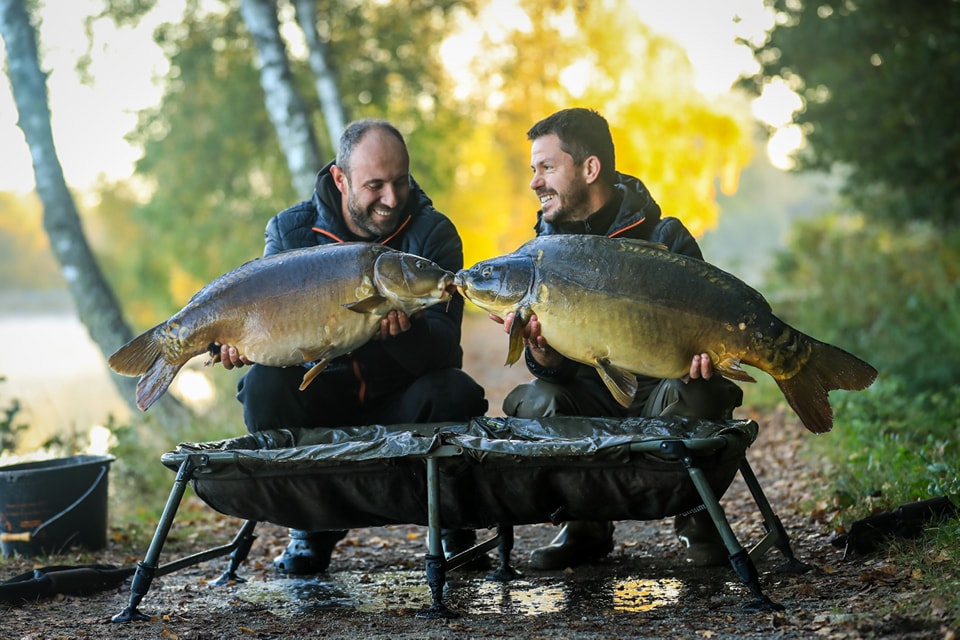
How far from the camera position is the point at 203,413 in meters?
6.66

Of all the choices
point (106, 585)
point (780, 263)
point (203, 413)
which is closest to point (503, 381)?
point (203, 413)

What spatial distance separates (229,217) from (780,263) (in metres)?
7.72

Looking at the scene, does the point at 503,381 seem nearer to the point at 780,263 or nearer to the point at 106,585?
the point at 780,263

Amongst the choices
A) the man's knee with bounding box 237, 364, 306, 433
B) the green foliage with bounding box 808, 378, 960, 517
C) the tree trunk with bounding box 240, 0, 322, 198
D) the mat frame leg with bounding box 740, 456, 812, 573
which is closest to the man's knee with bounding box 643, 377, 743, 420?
the mat frame leg with bounding box 740, 456, 812, 573

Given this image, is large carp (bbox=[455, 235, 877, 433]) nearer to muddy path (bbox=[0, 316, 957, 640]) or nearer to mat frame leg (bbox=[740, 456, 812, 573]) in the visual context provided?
mat frame leg (bbox=[740, 456, 812, 573])

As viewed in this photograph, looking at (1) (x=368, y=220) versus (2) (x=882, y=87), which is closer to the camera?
(1) (x=368, y=220)

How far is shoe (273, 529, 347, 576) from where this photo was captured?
11.1 feet

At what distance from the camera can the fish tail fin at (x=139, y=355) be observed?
3020 mm

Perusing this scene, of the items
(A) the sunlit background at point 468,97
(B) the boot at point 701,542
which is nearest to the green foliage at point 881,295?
(A) the sunlit background at point 468,97

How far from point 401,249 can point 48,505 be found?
5.19 feet

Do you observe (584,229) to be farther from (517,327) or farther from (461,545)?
(461,545)

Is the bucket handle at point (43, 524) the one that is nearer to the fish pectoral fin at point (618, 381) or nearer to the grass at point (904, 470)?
the fish pectoral fin at point (618, 381)

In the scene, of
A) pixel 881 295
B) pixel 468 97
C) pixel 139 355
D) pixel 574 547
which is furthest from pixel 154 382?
pixel 468 97

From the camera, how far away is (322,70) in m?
9.17
